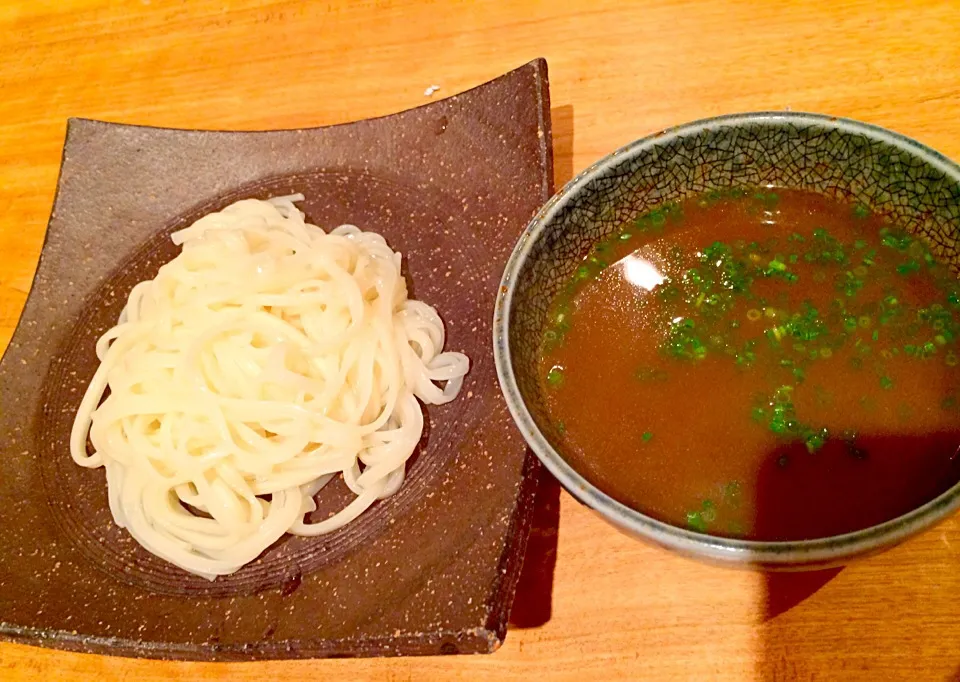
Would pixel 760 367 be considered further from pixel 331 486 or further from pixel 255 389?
pixel 255 389

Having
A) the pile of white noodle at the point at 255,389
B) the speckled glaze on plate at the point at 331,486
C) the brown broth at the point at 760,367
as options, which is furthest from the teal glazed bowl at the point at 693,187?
the pile of white noodle at the point at 255,389

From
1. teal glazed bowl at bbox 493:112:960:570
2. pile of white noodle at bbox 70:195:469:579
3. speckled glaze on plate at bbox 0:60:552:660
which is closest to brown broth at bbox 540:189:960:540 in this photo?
teal glazed bowl at bbox 493:112:960:570

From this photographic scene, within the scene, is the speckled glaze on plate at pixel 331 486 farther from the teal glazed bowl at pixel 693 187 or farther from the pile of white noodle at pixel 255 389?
the teal glazed bowl at pixel 693 187

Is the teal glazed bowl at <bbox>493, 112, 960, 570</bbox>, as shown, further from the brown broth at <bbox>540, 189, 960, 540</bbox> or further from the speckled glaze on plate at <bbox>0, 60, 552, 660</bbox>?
the speckled glaze on plate at <bbox>0, 60, 552, 660</bbox>

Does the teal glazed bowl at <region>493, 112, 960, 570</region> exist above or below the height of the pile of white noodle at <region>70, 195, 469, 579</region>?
above

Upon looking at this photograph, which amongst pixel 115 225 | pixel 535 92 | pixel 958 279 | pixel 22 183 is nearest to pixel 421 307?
pixel 535 92

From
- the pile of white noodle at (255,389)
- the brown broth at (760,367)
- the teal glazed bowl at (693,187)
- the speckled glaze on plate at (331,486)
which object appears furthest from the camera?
the pile of white noodle at (255,389)
